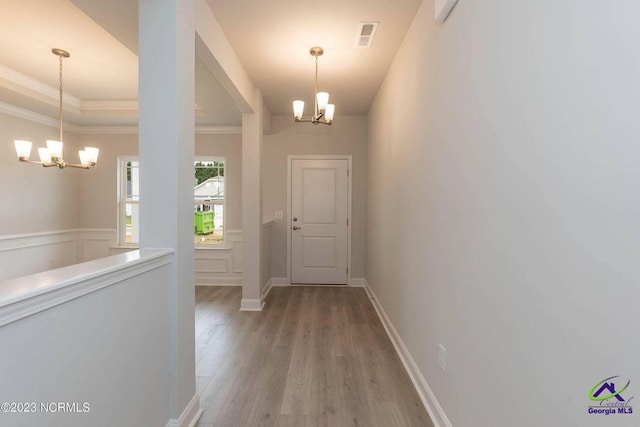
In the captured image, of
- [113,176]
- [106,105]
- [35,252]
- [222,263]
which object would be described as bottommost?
[222,263]

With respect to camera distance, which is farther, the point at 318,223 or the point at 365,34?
the point at 318,223

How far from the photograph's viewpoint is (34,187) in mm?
4410

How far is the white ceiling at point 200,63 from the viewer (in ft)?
7.59

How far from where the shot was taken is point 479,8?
56.1 inches

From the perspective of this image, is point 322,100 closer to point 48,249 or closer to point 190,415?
point 190,415

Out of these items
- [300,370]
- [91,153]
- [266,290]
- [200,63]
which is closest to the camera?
[300,370]

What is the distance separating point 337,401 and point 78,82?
4.40 m

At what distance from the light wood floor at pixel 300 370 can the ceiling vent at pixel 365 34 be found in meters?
2.69

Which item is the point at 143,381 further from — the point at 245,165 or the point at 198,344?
the point at 245,165

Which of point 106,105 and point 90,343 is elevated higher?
point 106,105

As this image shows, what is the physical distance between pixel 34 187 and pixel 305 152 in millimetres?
3815

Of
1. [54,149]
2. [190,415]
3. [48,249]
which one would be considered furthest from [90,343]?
[48,249]

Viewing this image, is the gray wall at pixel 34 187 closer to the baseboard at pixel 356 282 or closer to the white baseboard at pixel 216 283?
the white baseboard at pixel 216 283

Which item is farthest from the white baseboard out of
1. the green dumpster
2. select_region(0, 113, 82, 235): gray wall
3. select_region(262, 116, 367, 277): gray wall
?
select_region(0, 113, 82, 235): gray wall
